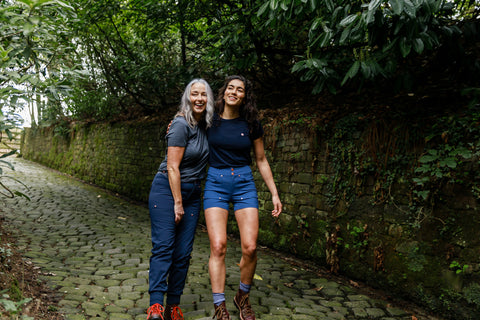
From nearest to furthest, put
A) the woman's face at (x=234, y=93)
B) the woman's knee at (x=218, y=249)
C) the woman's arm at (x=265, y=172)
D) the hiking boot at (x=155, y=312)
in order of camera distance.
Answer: the hiking boot at (x=155, y=312)
the woman's knee at (x=218, y=249)
the woman's face at (x=234, y=93)
the woman's arm at (x=265, y=172)

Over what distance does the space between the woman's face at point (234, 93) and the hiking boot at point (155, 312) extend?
5.63 feet

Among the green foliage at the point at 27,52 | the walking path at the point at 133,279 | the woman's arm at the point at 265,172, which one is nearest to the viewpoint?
the green foliage at the point at 27,52

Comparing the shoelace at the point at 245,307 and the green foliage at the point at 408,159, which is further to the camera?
the green foliage at the point at 408,159

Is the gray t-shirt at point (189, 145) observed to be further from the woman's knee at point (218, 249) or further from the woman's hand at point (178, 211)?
the woman's knee at point (218, 249)

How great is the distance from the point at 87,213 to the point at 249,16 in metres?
5.44

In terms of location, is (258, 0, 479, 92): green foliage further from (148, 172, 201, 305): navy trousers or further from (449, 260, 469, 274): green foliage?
(449, 260, 469, 274): green foliage

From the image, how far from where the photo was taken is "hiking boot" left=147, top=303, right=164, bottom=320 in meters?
2.63

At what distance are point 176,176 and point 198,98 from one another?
674 millimetres

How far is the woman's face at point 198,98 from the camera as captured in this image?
116 inches

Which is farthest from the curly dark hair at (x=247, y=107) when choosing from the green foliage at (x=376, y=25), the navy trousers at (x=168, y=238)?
the navy trousers at (x=168, y=238)

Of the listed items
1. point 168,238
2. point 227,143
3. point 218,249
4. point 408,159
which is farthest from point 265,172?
point 408,159

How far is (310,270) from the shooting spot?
498 centimetres

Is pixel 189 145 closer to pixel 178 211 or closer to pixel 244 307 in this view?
pixel 178 211

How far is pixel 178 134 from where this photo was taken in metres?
2.80
